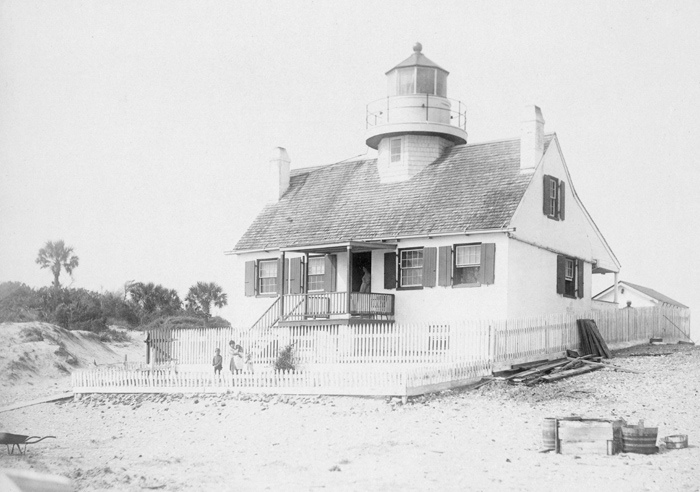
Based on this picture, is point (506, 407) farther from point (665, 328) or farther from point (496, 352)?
point (665, 328)

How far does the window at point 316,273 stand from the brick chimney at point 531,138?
6673 millimetres

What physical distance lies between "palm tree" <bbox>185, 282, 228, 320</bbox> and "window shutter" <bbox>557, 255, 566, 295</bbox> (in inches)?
874

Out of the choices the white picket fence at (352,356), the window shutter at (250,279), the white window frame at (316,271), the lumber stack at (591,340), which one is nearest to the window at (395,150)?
the white window frame at (316,271)

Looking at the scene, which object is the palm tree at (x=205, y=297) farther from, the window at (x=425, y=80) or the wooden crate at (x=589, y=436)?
the wooden crate at (x=589, y=436)

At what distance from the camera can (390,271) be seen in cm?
2566

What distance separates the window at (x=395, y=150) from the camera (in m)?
28.1

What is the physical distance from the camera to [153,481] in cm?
1234

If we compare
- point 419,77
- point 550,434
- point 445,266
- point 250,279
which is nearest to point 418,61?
point 419,77

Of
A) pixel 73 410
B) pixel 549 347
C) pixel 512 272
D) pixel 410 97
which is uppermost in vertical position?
pixel 410 97

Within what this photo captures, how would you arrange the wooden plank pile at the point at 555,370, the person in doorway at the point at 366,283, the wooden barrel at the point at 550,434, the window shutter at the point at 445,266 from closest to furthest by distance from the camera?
the wooden barrel at the point at 550,434, the wooden plank pile at the point at 555,370, the window shutter at the point at 445,266, the person in doorway at the point at 366,283

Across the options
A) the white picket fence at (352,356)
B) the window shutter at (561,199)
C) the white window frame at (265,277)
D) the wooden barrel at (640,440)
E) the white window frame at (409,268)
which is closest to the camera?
the wooden barrel at (640,440)

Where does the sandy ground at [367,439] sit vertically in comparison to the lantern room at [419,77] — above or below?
below

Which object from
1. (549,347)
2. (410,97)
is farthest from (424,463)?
(410,97)

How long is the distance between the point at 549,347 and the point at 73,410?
39.6 ft
